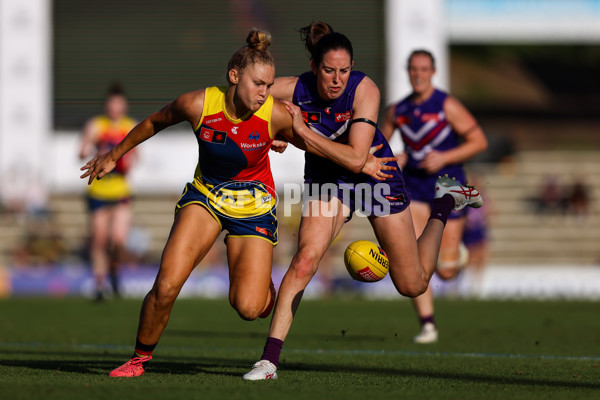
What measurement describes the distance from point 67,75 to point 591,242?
537 inches

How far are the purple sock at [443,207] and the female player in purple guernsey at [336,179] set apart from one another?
0.94 ft

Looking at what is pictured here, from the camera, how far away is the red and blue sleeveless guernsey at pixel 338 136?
673 cm

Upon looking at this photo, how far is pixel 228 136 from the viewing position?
20.8 feet

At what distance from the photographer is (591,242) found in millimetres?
21750

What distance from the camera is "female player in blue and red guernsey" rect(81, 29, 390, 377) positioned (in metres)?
6.25

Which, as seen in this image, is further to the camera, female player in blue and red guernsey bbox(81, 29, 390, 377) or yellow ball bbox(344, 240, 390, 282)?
yellow ball bbox(344, 240, 390, 282)

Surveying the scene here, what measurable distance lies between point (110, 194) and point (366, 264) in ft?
25.2

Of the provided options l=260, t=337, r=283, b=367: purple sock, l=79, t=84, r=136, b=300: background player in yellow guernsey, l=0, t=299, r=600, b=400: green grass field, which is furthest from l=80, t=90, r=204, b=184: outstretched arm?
l=79, t=84, r=136, b=300: background player in yellow guernsey

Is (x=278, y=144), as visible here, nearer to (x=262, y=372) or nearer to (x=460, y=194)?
(x=262, y=372)

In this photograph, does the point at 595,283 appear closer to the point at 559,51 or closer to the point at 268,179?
the point at 268,179

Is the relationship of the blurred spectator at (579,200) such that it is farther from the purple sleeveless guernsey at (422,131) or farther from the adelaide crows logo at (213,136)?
the adelaide crows logo at (213,136)

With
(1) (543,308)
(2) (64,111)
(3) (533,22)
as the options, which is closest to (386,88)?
(3) (533,22)

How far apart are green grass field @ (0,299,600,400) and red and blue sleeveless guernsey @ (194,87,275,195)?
141cm

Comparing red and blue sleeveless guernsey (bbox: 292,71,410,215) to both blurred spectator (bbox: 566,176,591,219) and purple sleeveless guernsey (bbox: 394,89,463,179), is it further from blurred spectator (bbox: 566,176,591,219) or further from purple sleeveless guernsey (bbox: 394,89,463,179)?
blurred spectator (bbox: 566,176,591,219)
